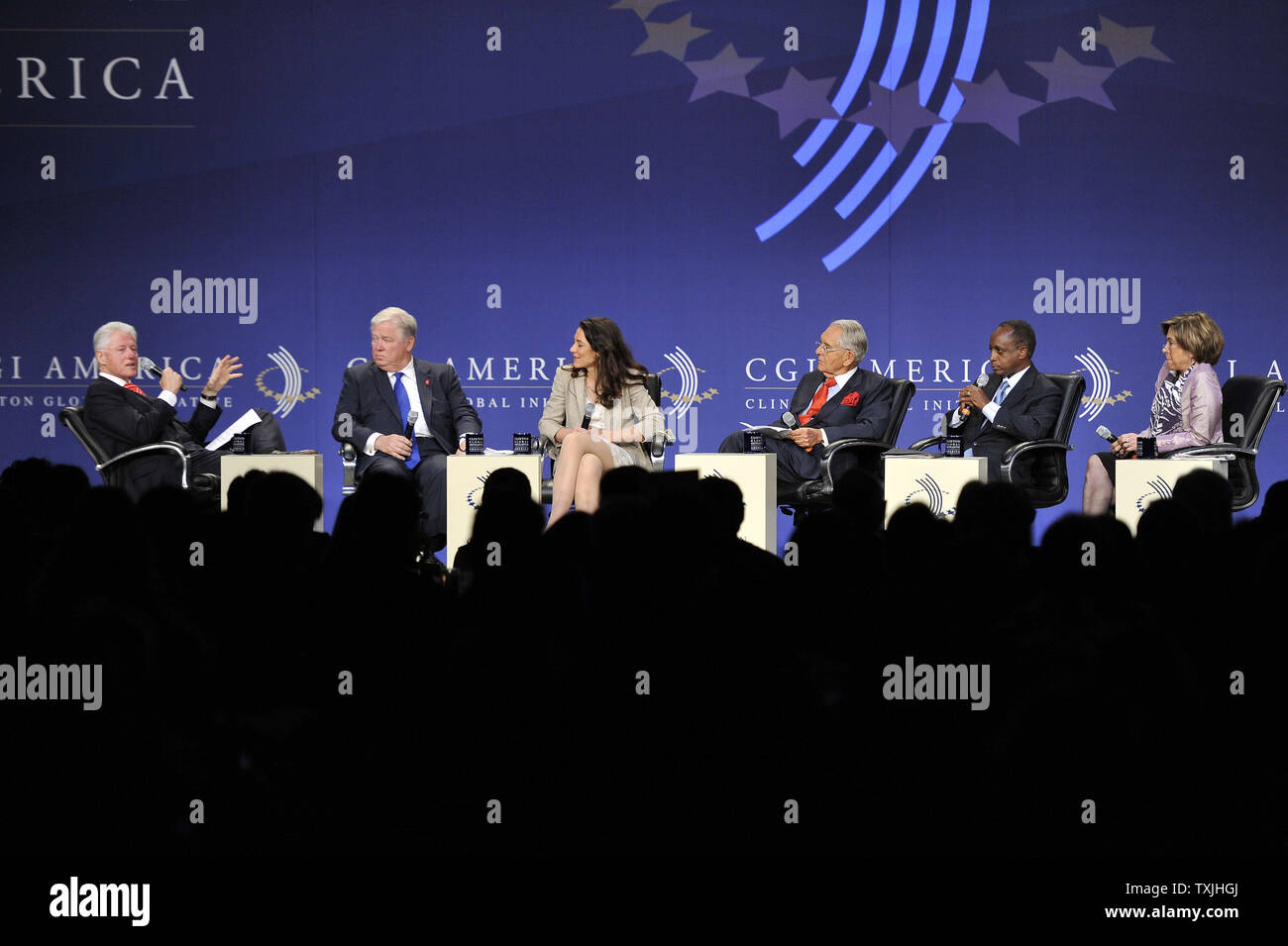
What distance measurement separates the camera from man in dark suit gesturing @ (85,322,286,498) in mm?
5520

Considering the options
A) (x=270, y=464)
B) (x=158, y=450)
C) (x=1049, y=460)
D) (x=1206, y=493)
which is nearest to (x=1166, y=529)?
(x=1206, y=493)

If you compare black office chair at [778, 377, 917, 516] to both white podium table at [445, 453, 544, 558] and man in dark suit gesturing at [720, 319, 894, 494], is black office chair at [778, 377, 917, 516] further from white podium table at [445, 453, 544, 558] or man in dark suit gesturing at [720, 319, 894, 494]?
white podium table at [445, 453, 544, 558]

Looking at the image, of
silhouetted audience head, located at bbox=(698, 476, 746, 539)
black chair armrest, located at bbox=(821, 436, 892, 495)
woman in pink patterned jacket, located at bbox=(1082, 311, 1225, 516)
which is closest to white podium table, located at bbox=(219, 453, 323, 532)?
black chair armrest, located at bbox=(821, 436, 892, 495)

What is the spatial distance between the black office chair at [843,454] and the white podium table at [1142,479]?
3.13 feet

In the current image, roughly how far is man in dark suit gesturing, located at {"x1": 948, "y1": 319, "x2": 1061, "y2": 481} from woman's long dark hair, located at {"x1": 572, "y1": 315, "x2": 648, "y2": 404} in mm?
1532

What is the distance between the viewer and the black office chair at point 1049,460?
18.3 ft

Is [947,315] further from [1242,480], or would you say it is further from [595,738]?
[595,738]

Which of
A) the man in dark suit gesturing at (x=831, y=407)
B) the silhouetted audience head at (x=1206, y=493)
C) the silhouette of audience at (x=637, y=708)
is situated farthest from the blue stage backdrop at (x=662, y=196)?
the silhouette of audience at (x=637, y=708)

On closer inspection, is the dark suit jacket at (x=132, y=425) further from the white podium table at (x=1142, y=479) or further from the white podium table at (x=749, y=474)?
the white podium table at (x=1142, y=479)

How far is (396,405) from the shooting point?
5.77 metres

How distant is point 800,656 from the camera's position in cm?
208
